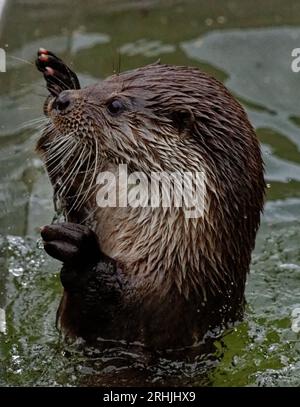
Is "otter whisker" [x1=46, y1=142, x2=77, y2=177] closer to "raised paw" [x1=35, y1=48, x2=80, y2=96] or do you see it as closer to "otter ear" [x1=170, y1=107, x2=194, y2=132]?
"raised paw" [x1=35, y1=48, x2=80, y2=96]

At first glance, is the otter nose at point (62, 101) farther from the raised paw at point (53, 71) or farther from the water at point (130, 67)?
the water at point (130, 67)

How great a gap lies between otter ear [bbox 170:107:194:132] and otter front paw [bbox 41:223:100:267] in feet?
1.29

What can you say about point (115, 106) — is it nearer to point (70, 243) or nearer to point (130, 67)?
point (70, 243)

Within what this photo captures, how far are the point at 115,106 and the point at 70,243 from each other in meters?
0.45

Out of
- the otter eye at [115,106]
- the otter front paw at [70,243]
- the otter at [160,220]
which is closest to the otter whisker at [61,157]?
the otter at [160,220]

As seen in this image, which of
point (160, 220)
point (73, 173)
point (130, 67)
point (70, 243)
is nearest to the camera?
point (70, 243)

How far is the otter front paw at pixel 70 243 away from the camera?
332 cm

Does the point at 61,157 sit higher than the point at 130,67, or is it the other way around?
the point at 130,67

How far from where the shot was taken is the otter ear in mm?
3400

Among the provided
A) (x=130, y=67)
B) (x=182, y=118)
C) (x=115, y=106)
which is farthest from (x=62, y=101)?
(x=130, y=67)

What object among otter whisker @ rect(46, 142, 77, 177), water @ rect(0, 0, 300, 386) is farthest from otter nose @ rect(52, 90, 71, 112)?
water @ rect(0, 0, 300, 386)

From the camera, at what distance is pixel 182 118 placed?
3.42 metres

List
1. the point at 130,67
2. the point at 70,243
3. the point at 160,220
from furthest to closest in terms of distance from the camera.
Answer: the point at 130,67 < the point at 160,220 < the point at 70,243

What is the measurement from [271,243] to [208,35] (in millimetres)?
1622
